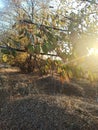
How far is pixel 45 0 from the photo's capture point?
1255cm

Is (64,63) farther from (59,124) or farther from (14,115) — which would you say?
(14,115)

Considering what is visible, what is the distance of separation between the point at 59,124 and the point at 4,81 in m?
5.17

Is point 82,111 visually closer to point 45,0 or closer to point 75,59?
point 75,59

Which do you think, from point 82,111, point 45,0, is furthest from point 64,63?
point 45,0

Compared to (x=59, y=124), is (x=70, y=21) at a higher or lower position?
higher

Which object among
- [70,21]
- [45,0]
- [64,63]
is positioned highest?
[45,0]

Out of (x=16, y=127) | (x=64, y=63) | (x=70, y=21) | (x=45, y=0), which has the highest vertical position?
(x=45, y=0)

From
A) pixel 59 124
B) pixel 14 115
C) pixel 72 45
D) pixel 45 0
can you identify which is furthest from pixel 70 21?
pixel 45 0

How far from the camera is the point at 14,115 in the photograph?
743 centimetres

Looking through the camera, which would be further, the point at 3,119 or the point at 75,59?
the point at 3,119

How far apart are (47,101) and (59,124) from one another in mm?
1343

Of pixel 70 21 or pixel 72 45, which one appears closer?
pixel 72 45

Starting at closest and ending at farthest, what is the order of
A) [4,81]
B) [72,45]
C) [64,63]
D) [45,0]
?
1. [64,63]
2. [72,45]
3. [4,81]
4. [45,0]

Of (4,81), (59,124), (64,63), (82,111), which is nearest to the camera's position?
(64,63)
